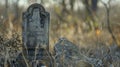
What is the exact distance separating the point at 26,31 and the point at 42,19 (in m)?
0.56

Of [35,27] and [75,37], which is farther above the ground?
[35,27]

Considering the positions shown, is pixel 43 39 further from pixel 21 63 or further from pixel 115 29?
pixel 115 29

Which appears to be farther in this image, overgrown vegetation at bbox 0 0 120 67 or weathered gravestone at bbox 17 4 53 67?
weathered gravestone at bbox 17 4 53 67

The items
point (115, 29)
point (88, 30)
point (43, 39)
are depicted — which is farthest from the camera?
point (88, 30)

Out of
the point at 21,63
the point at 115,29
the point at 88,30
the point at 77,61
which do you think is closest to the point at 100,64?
the point at 77,61

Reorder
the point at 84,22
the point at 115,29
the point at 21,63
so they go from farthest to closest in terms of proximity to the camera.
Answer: the point at 84,22 < the point at 115,29 < the point at 21,63

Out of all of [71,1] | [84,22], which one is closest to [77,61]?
[84,22]

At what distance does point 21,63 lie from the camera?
43.0 ft

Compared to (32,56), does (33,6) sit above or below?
above

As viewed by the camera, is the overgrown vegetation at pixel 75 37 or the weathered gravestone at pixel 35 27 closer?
the overgrown vegetation at pixel 75 37

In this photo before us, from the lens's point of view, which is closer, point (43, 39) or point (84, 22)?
point (43, 39)

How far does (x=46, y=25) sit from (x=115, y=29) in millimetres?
12491

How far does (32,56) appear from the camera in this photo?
13.6 m

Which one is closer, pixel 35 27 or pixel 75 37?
pixel 35 27
